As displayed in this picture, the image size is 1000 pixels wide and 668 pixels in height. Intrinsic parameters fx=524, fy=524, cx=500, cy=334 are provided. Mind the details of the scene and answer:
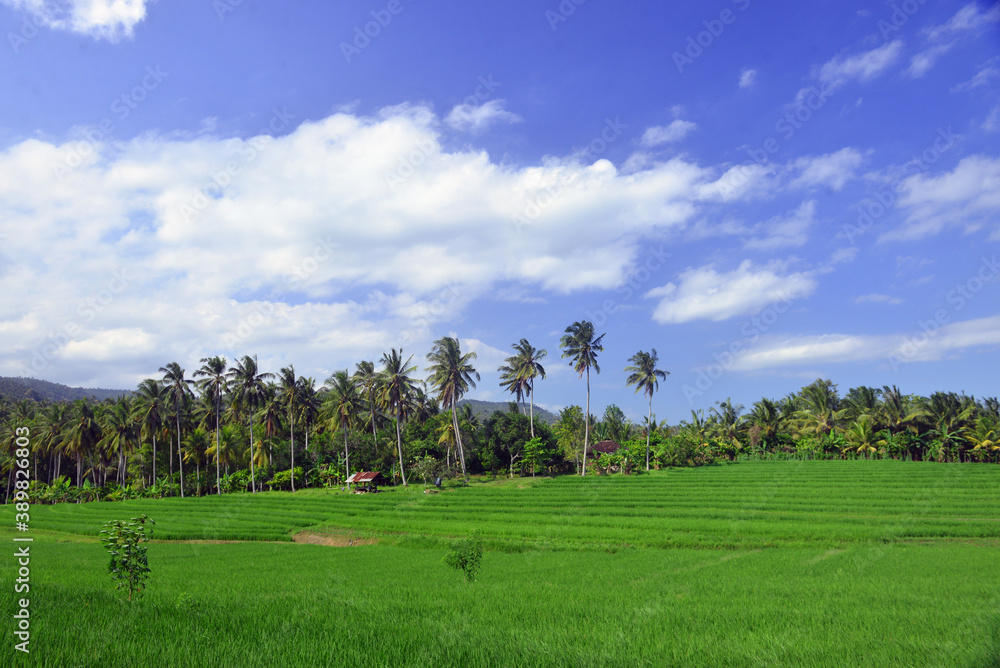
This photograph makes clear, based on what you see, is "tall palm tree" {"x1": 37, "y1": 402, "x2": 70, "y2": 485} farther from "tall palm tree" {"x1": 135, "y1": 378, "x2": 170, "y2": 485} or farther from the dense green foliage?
"tall palm tree" {"x1": 135, "y1": 378, "x2": 170, "y2": 485}

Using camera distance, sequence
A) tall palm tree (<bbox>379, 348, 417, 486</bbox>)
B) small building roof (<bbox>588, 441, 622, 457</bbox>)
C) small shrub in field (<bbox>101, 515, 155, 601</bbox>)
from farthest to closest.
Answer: small building roof (<bbox>588, 441, 622, 457</bbox>) < tall palm tree (<bbox>379, 348, 417, 486</bbox>) < small shrub in field (<bbox>101, 515, 155, 601</bbox>)

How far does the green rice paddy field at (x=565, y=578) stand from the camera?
21.4 feet

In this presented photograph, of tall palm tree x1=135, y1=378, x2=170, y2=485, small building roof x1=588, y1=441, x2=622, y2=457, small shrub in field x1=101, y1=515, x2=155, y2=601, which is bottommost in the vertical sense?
small building roof x1=588, y1=441, x2=622, y2=457

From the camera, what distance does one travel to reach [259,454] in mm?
73062

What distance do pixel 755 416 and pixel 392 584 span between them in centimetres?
8565

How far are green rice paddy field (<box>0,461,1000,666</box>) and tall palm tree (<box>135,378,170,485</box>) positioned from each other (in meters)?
12.8

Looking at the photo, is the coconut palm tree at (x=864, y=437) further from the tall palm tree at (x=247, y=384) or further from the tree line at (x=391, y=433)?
the tall palm tree at (x=247, y=384)

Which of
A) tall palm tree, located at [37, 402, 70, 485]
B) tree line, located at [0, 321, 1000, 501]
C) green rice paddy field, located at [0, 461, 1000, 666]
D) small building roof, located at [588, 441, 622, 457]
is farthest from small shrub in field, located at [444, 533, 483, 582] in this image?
tall palm tree, located at [37, 402, 70, 485]

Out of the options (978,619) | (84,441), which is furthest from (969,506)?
(84,441)

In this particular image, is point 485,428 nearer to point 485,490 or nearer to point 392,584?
point 485,490

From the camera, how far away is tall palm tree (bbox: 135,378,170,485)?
66250 millimetres

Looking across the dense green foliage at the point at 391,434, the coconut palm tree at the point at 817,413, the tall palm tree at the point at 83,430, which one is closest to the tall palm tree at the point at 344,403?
the dense green foliage at the point at 391,434

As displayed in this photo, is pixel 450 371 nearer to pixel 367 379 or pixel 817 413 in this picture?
pixel 367 379

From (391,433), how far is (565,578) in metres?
62.6
